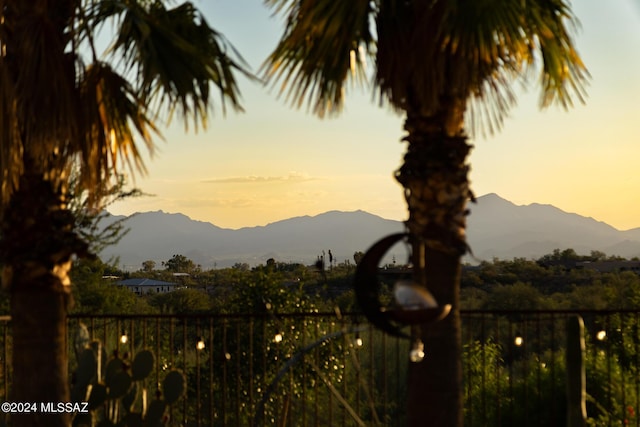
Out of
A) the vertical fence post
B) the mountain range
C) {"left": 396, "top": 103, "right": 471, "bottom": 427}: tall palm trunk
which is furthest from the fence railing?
the mountain range

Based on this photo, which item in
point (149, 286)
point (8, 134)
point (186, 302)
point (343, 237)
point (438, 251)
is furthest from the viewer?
point (343, 237)

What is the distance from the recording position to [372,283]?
4812 millimetres

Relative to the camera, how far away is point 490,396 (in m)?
10.4

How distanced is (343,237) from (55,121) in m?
116

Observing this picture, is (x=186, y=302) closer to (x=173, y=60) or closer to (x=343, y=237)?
(x=173, y=60)

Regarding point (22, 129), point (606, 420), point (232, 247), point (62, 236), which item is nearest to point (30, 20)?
point (22, 129)

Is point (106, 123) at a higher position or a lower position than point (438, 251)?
higher

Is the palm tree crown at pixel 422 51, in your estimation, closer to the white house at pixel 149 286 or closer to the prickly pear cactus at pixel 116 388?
the prickly pear cactus at pixel 116 388

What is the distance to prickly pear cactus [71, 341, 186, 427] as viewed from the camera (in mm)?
5812

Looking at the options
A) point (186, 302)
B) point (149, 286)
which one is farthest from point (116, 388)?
point (149, 286)

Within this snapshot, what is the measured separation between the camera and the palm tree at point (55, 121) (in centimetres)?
484

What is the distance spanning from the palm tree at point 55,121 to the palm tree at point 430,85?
0.62m

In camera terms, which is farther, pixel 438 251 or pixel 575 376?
pixel 575 376

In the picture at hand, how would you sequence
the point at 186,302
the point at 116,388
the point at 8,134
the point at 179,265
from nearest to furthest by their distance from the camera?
the point at 8,134
the point at 116,388
the point at 186,302
the point at 179,265
